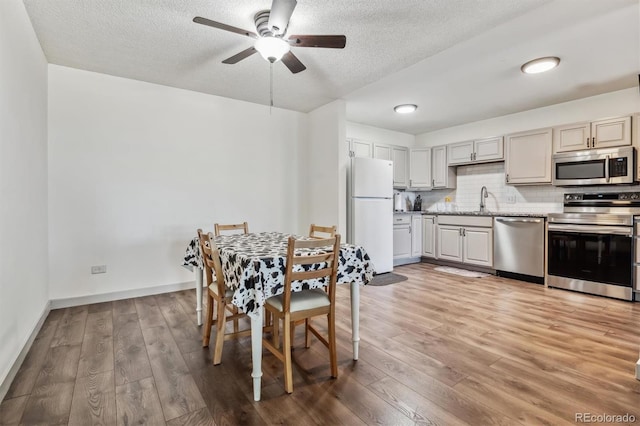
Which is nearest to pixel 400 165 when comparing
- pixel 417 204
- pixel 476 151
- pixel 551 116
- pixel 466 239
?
pixel 417 204

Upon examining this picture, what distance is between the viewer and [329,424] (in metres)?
1.50

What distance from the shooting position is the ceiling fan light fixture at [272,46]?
218cm

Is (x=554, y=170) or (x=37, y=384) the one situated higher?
(x=554, y=170)

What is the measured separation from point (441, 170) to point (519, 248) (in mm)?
1888

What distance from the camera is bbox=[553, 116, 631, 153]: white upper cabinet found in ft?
11.8

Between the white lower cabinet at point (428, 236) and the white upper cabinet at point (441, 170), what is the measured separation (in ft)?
2.18

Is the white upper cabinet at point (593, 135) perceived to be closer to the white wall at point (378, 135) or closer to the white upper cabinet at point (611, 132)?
the white upper cabinet at point (611, 132)

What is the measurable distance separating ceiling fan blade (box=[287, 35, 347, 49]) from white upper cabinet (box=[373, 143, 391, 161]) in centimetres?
325

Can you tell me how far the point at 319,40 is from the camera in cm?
216

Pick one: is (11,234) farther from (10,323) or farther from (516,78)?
(516,78)

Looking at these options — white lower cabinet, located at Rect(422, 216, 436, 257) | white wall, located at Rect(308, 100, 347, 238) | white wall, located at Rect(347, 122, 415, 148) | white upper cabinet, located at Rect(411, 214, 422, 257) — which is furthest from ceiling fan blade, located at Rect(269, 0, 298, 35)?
white lower cabinet, located at Rect(422, 216, 436, 257)

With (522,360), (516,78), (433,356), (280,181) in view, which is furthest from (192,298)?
(516,78)

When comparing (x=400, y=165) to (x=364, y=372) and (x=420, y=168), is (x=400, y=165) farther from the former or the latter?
(x=364, y=372)

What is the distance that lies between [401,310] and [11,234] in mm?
3165
